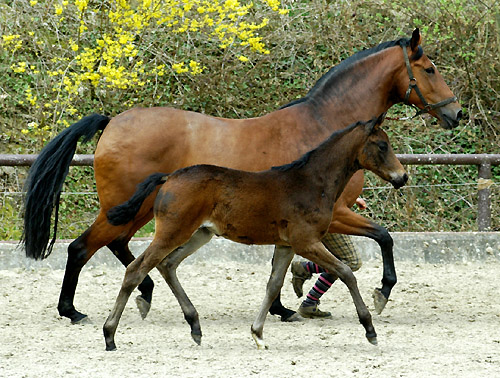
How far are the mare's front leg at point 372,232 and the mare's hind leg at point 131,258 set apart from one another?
144 cm

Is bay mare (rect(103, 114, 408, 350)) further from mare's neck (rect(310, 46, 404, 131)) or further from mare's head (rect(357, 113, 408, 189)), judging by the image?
mare's neck (rect(310, 46, 404, 131))

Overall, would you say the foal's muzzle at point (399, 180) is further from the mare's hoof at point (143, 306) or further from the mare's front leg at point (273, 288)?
the mare's hoof at point (143, 306)

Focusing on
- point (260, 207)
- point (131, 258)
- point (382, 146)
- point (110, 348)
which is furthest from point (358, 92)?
point (110, 348)

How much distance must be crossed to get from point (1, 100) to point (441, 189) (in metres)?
6.03

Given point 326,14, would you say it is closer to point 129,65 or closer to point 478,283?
point 129,65

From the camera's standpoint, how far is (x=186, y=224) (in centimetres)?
508

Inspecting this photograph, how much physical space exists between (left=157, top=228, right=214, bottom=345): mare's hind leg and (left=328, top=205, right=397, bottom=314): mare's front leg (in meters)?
1.10

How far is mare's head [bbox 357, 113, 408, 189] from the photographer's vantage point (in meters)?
5.39

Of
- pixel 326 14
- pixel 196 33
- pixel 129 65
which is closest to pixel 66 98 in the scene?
pixel 129 65

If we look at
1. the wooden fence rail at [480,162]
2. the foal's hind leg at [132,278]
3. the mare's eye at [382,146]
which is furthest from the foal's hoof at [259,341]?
the wooden fence rail at [480,162]

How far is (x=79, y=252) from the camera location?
→ 6289 mm

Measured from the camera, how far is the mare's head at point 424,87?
625 cm

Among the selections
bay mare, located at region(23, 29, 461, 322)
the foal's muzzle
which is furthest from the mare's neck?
the foal's muzzle

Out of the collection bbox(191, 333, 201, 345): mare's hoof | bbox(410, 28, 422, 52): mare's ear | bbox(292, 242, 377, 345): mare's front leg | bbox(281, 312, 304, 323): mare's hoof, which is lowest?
bbox(281, 312, 304, 323): mare's hoof
